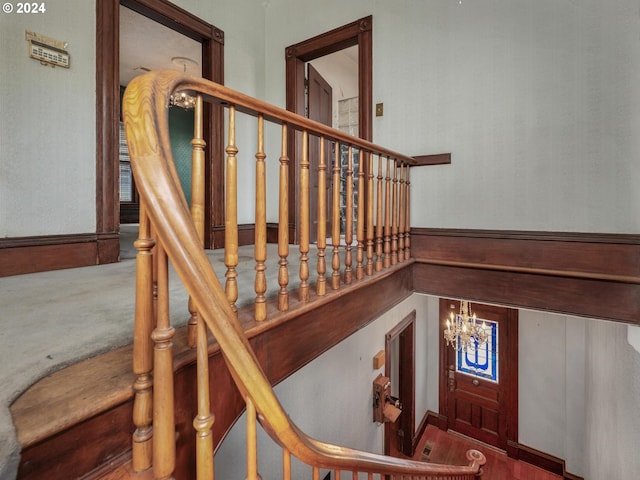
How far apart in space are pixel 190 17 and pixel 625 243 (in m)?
3.69

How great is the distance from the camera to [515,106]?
90.1 inches

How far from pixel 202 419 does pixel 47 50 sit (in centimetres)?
244

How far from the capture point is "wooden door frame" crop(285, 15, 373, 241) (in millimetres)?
2932

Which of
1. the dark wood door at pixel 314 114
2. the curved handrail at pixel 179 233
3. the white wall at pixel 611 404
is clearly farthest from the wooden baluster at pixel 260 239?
the white wall at pixel 611 404

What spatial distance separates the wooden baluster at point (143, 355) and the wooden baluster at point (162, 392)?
32 millimetres

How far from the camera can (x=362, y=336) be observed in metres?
3.20

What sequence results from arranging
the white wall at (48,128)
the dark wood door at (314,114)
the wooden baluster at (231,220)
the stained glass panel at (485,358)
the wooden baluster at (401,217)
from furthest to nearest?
the stained glass panel at (485,358), the dark wood door at (314,114), the wooden baluster at (401,217), the white wall at (48,128), the wooden baluster at (231,220)

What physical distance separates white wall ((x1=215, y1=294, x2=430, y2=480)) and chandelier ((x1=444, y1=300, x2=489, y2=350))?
1.29 m

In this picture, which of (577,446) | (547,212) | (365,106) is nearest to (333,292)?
(547,212)

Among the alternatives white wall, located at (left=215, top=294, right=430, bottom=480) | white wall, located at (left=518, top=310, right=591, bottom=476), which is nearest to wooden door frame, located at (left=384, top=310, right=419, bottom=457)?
white wall, located at (left=215, top=294, right=430, bottom=480)

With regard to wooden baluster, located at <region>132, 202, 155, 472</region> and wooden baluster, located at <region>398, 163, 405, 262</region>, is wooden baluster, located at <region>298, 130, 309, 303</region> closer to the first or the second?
wooden baluster, located at <region>132, 202, 155, 472</region>

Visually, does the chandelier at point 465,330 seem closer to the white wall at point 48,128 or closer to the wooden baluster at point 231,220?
the wooden baluster at point 231,220

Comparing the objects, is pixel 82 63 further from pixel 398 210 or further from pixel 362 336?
pixel 362 336

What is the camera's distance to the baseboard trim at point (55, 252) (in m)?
1.84
